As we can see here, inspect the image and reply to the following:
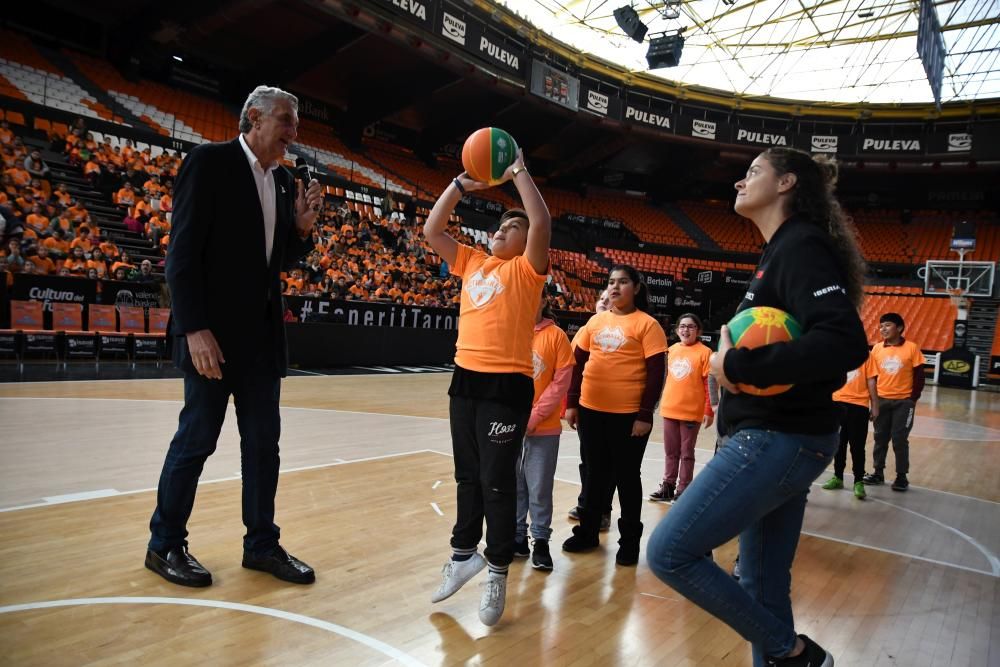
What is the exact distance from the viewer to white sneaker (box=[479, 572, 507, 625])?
2.71 meters

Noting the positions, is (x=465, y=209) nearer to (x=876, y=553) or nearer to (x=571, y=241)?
(x=571, y=241)

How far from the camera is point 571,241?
97.6 ft

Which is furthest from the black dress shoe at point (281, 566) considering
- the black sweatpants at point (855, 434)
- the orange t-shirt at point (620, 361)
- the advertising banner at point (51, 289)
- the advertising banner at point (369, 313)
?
the advertising banner at point (369, 313)

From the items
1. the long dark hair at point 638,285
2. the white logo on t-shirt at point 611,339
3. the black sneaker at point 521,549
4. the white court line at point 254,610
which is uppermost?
the long dark hair at point 638,285

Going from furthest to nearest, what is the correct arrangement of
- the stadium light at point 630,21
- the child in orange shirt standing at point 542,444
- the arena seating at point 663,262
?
the arena seating at point 663,262 → the stadium light at point 630,21 → the child in orange shirt standing at point 542,444

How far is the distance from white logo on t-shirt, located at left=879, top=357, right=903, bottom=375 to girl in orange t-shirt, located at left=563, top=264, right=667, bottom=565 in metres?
4.18

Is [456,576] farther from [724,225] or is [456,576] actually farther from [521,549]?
[724,225]

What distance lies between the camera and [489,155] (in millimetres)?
2760

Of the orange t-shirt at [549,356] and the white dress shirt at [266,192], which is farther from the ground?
the white dress shirt at [266,192]

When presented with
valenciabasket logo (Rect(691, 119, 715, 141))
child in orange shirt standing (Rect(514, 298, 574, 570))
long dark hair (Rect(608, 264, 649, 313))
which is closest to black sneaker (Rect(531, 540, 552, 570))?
child in orange shirt standing (Rect(514, 298, 574, 570))

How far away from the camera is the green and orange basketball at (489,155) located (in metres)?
2.76

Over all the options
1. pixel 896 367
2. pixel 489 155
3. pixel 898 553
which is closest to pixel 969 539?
pixel 898 553

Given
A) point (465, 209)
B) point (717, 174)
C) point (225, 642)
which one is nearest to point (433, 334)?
point (465, 209)

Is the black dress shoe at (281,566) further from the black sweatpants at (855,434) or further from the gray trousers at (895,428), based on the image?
the gray trousers at (895,428)
